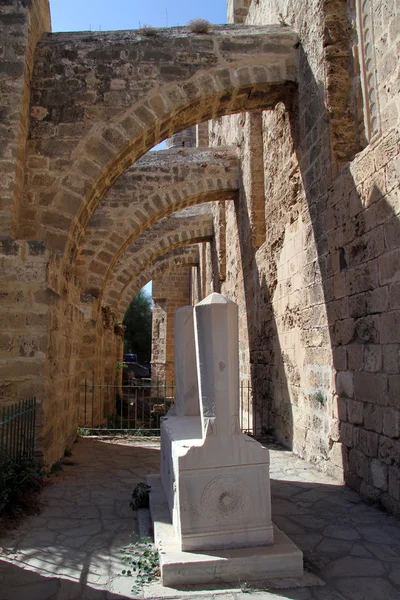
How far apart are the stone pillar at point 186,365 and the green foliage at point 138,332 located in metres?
28.1

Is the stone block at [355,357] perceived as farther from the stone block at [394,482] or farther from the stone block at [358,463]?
the stone block at [394,482]

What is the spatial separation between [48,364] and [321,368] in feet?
9.28

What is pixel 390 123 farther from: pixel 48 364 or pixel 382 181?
pixel 48 364

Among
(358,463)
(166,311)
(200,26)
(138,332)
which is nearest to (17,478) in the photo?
(358,463)

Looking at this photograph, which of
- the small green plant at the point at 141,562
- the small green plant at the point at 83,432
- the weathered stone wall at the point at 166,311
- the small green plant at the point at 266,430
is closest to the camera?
the small green plant at the point at 141,562

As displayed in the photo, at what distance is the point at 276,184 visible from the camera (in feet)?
23.8

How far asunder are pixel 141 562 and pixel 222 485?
0.64 meters

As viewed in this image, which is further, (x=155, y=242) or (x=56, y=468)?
(x=155, y=242)

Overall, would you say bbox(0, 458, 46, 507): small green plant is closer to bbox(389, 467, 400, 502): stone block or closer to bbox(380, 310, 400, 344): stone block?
bbox(389, 467, 400, 502): stone block

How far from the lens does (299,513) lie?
384 centimetres

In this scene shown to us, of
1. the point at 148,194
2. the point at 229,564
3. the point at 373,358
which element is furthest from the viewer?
the point at 148,194

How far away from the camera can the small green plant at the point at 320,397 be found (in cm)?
523

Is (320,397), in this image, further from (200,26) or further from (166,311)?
(166,311)

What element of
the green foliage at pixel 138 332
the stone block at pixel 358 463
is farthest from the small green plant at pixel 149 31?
the green foliage at pixel 138 332
